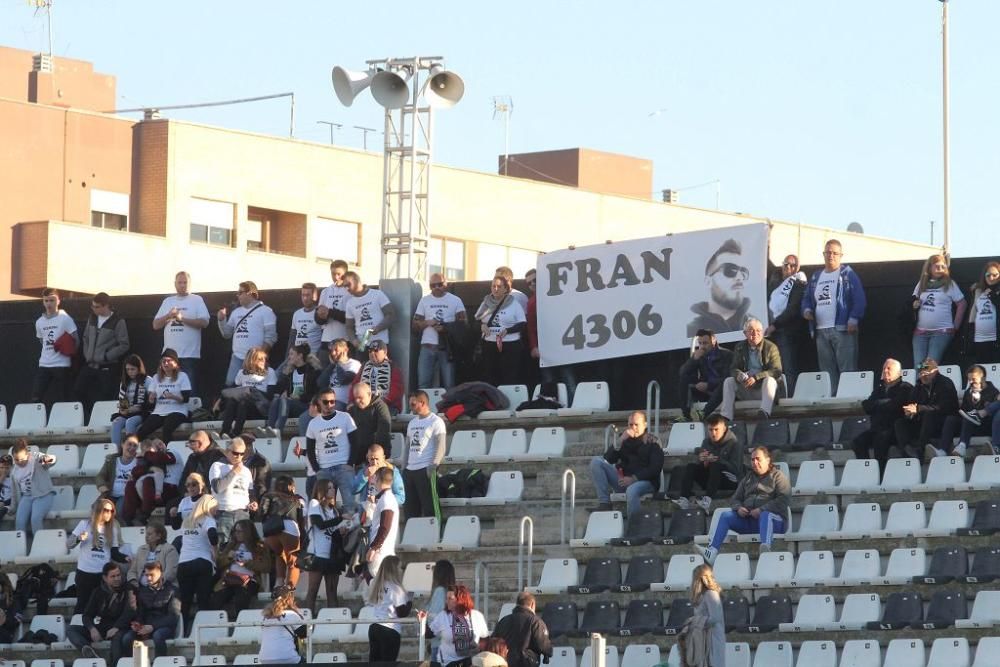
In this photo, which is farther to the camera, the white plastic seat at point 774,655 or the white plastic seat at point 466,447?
the white plastic seat at point 466,447

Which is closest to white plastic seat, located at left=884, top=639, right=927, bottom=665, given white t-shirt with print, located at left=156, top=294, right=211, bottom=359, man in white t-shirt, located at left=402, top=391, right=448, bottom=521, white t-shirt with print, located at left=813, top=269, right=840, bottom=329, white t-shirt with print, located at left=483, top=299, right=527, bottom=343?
white t-shirt with print, located at left=813, top=269, right=840, bottom=329

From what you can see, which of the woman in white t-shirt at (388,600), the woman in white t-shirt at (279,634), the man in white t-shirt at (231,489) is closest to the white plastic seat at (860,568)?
the woman in white t-shirt at (388,600)

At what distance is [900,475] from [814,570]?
138 centimetres

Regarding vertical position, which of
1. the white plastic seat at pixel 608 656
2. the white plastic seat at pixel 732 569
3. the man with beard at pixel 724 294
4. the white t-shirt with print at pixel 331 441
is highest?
the man with beard at pixel 724 294

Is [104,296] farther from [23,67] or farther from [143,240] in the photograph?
[23,67]

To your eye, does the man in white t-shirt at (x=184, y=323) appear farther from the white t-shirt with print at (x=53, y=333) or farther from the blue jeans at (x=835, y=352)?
the blue jeans at (x=835, y=352)

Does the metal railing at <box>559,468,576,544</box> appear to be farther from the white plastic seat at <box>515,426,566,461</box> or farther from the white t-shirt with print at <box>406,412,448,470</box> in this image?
the white t-shirt with print at <box>406,412,448,470</box>

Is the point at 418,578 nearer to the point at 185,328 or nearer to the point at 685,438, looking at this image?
the point at 685,438

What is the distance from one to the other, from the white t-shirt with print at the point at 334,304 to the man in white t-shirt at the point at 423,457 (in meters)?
2.61

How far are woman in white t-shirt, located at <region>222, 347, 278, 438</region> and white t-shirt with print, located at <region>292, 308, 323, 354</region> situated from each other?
549mm

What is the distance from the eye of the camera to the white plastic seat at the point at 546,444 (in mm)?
20484

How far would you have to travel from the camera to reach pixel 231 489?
762 inches

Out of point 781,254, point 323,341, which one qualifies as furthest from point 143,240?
point 323,341

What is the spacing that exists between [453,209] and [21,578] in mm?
23377
